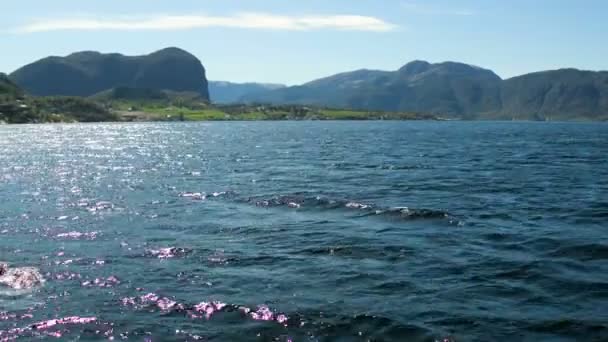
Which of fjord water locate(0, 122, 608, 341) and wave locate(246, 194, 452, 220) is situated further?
wave locate(246, 194, 452, 220)

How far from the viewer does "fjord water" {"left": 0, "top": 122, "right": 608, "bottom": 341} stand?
20375mm

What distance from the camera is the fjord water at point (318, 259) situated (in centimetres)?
2038

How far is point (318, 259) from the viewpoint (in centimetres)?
2942

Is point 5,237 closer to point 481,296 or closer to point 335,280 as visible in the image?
point 335,280

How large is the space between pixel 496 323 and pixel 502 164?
208 ft

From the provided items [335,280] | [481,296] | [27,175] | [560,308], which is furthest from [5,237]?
[27,175]

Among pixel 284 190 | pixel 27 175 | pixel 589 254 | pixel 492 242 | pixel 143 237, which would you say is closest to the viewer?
pixel 589 254

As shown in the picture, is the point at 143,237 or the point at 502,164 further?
the point at 502,164

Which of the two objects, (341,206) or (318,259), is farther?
(341,206)

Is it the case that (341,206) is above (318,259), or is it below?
above

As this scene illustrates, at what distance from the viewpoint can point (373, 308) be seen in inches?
861

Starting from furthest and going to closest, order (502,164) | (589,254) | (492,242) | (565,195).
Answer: (502,164), (565,195), (492,242), (589,254)

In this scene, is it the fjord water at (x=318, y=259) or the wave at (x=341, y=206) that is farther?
the wave at (x=341, y=206)

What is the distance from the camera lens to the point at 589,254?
96.2 feet
